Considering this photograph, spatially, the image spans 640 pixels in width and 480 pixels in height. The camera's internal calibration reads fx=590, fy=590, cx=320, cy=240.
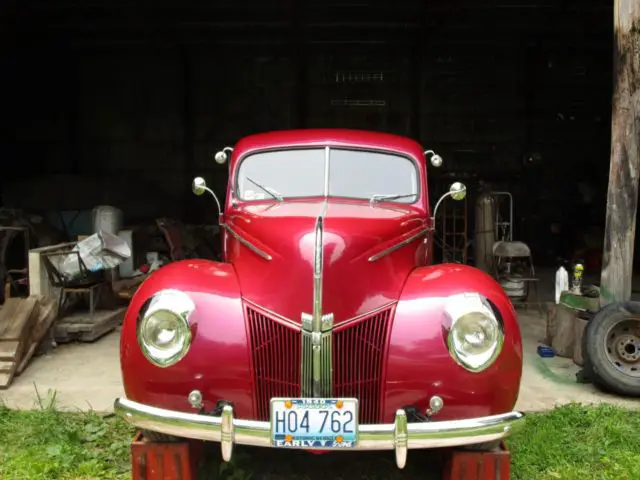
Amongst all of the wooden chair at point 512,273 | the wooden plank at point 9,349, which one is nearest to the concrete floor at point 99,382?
the wooden plank at point 9,349

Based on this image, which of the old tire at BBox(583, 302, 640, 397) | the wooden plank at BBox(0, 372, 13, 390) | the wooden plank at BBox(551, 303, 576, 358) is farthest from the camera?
the wooden plank at BBox(551, 303, 576, 358)

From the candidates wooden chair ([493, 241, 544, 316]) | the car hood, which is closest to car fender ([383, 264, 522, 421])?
the car hood

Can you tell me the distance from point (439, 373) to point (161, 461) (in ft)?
4.30

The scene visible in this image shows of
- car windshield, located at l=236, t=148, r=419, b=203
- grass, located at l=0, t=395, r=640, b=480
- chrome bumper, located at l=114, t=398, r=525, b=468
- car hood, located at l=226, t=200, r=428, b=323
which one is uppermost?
car windshield, located at l=236, t=148, r=419, b=203

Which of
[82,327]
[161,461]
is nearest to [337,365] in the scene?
[161,461]

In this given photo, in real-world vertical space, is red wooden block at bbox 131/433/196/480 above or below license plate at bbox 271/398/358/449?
below

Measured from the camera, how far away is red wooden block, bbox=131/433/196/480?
2.66 m

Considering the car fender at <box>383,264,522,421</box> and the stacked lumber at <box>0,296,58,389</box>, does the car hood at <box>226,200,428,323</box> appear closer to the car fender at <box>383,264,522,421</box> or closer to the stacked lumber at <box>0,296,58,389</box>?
the car fender at <box>383,264,522,421</box>

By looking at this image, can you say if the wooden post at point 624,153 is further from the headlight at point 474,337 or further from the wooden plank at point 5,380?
the wooden plank at point 5,380

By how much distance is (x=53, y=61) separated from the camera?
12.0 meters

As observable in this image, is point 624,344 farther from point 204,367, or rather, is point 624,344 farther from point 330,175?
point 204,367

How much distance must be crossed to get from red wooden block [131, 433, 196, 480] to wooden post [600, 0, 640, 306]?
3718mm

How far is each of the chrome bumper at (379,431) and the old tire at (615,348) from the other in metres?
2.19

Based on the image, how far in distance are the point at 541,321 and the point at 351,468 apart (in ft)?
13.8
